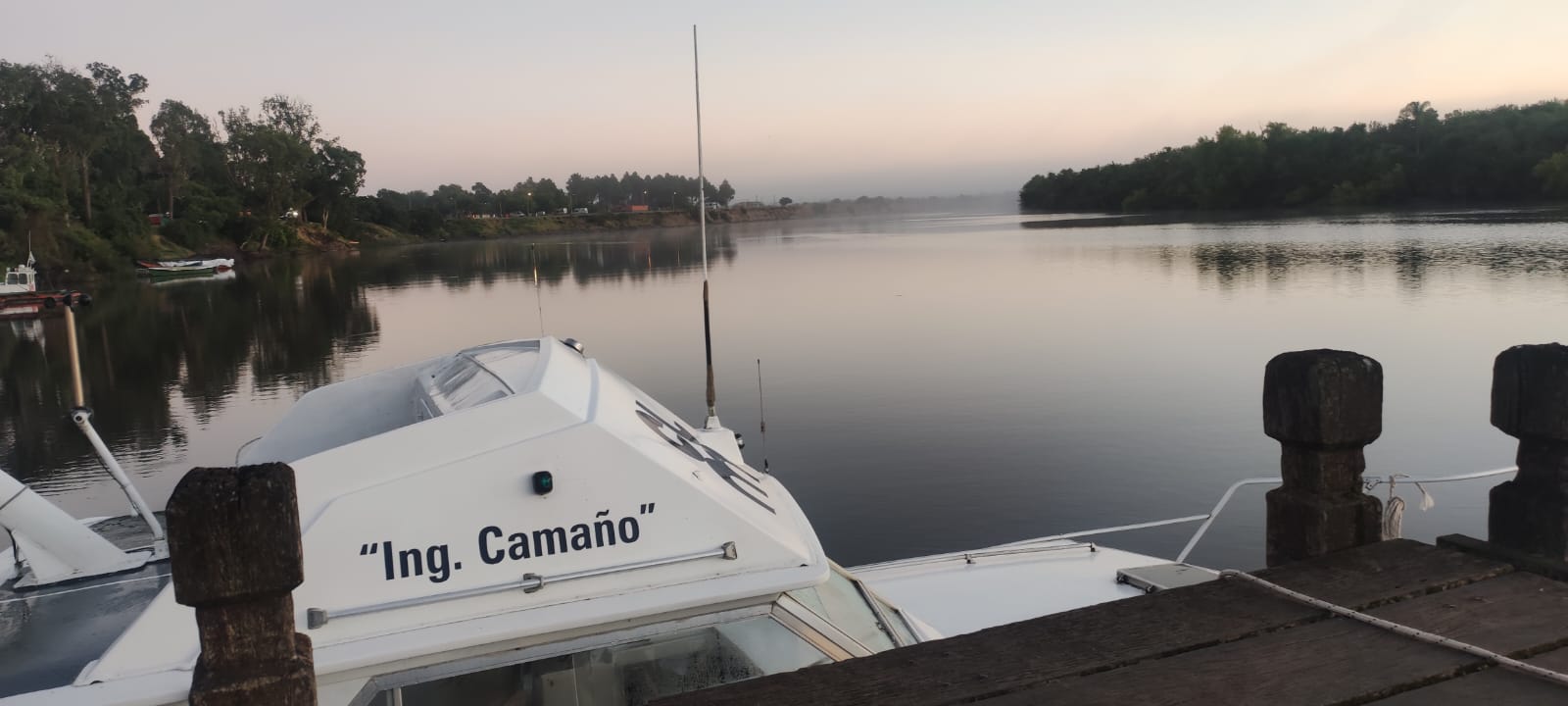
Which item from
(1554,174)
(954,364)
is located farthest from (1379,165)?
(954,364)

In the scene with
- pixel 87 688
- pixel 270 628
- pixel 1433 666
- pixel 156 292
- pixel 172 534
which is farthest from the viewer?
pixel 156 292

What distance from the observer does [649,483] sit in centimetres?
412

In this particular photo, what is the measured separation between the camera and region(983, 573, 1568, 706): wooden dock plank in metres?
2.31

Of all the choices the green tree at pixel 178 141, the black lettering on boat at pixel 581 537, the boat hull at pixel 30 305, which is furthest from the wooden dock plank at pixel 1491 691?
the green tree at pixel 178 141

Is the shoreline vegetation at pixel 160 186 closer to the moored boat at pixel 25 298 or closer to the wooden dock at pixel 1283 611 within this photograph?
the moored boat at pixel 25 298

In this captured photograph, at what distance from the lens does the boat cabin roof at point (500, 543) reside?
3719 mm

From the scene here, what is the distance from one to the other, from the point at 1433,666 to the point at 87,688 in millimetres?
4034

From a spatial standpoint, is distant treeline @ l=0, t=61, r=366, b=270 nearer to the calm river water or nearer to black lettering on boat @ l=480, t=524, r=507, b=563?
the calm river water

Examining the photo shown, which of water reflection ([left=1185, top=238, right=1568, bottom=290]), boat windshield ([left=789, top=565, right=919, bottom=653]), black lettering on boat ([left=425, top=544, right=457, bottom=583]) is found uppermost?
black lettering on boat ([left=425, top=544, right=457, bottom=583])

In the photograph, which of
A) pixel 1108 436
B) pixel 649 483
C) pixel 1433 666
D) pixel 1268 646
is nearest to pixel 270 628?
pixel 649 483

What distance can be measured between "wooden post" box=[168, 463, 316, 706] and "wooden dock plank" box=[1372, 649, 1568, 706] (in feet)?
7.86

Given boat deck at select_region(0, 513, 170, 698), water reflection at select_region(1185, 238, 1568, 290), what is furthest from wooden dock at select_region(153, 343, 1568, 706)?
water reflection at select_region(1185, 238, 1568, 290)

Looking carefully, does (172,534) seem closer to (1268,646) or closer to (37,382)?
(1268,646)

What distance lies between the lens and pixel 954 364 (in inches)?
948
